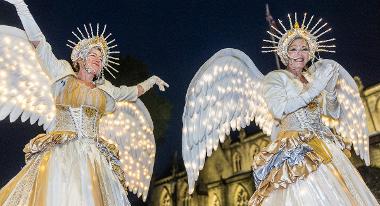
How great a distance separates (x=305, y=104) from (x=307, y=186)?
3.34 ft

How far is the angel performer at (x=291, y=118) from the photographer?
4.37 m

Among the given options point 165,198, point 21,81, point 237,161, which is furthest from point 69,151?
point 165,198

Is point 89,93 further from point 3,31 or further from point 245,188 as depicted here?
point 245,188

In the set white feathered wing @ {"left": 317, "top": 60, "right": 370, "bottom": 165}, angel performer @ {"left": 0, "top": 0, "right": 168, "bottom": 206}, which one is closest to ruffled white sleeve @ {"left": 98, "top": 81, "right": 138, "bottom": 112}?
angel performer @ {"left": 0, "top": 0, "right": 168, "bottom": 206}

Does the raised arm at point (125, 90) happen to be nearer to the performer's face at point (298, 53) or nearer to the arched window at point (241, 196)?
the performer's face at point (298, 53)

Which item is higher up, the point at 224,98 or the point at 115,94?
the point at 224,98

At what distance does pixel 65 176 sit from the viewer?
4367mm

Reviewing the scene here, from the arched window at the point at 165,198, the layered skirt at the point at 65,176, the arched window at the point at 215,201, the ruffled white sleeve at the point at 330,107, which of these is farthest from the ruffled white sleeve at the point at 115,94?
the arched window at the point at 165,198

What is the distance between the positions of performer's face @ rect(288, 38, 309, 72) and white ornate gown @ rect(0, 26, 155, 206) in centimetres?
235

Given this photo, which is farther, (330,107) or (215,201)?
(215,201)

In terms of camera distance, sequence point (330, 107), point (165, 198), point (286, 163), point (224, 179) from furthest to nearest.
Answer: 1. point (165, 198)
2. point (224, 179)
3. point (330, 107)
4. point (286, 163)

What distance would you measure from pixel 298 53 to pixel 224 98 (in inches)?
55.4

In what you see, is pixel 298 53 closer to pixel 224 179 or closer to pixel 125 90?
pixel 125 90

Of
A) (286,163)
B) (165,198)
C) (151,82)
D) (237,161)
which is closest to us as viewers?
(286,163)
